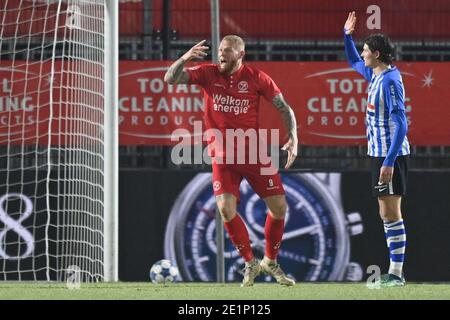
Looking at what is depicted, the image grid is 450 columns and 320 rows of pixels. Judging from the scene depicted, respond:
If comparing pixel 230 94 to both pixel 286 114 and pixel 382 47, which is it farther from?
pixel 382 47

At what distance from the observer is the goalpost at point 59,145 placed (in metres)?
11.2

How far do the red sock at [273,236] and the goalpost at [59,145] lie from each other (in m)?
1.82

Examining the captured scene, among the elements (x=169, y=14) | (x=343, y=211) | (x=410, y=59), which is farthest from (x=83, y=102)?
(x=410, y=59)

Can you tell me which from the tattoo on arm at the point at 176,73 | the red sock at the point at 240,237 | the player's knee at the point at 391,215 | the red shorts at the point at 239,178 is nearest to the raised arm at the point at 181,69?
the tattoo on arm at the point at 176,73

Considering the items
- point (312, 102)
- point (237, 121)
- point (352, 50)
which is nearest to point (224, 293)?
point (237, 121)

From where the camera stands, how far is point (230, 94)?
31.8 ft

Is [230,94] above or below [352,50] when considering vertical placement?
below

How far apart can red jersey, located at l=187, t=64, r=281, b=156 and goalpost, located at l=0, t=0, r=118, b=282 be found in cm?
167

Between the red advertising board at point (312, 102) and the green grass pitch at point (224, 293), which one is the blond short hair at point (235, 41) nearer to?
the green grass pitch at point (224, 293)

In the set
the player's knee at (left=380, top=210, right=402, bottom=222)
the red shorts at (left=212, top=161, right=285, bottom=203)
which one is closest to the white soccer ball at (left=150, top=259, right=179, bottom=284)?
the red shorts at (left=212, top=161, right=285, bottom=203)

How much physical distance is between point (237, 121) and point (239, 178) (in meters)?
0.45

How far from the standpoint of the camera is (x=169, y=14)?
13.8 m
